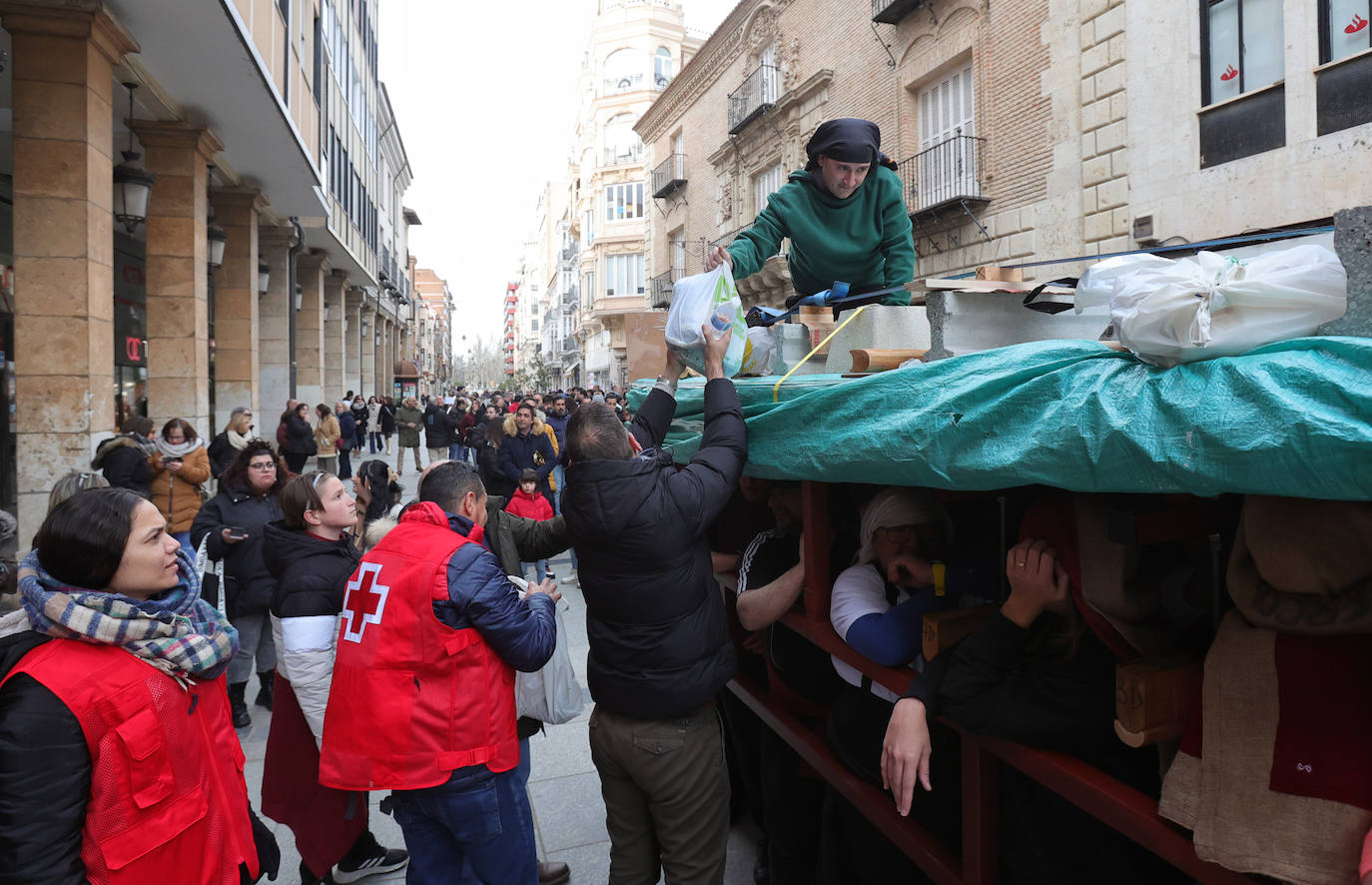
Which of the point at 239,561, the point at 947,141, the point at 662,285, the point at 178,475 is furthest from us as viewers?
the point at 662,285

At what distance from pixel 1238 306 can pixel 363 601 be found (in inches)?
103

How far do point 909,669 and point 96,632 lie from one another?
2267 mm

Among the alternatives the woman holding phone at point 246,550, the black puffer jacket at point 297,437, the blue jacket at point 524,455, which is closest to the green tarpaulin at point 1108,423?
the woman holding phone at point 246,550

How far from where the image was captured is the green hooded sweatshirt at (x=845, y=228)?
12.1ft

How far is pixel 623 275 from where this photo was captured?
136ft

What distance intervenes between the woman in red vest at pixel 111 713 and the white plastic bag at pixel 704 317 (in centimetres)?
173

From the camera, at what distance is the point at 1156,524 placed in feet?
6.23

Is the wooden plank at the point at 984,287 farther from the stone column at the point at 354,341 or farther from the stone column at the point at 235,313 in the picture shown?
the stone column at the point at 354,341

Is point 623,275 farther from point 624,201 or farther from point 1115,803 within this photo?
point 1115,803

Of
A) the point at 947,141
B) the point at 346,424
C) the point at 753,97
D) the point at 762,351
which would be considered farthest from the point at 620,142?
the point at 762,351

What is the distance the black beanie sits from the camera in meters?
3.41

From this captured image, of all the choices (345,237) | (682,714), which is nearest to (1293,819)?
(682,714)

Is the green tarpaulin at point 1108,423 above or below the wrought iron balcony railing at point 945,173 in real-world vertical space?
below

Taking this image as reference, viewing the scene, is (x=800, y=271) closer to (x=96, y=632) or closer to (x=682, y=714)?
(x=682, y=714)
